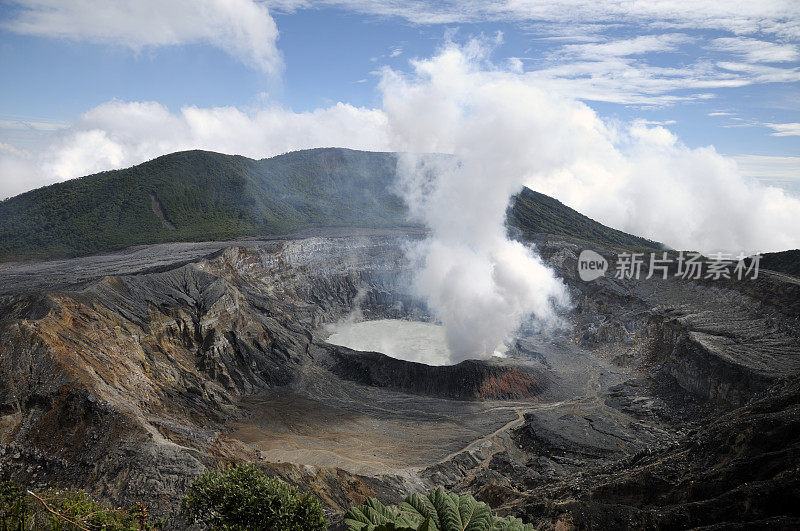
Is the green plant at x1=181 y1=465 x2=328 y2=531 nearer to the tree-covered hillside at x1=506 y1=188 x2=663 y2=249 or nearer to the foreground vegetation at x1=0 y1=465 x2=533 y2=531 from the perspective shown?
the foreground vegetation at x1=0 y1=465 x2=533 y2=531

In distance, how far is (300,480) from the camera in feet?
103

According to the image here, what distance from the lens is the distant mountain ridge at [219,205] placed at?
11006 centimetres

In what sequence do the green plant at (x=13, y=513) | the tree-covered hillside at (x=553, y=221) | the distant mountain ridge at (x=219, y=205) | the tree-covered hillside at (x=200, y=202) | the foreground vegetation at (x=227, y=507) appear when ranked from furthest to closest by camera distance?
1. the tree-covered hillside at (x=553, y=221)
2. the distant mountain ridge at (x=219, y=205)
3. the tree-covered hillside at (x=200, y=202)
4. the foreground vegetation at (x=227, y=507)
5. the green plant at (x=13, y=513)

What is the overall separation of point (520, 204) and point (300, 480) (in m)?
127

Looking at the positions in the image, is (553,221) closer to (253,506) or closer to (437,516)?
(253,506)

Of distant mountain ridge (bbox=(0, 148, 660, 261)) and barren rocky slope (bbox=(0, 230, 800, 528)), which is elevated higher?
distant mountain ridge (bbox=(0, 148, 660, 261))

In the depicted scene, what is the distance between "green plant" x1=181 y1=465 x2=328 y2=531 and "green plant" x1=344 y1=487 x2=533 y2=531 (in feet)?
27.7

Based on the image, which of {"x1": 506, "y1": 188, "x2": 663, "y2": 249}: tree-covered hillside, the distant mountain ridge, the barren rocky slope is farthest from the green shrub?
{"x1": 506, "y1": 188, "x2": 663, "y2": 249}: tree-covered hillside

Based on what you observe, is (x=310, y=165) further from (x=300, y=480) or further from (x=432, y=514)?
(x=432, y=514)

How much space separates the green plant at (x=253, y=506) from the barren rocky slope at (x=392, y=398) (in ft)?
23.2

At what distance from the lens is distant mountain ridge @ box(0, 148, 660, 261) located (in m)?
110

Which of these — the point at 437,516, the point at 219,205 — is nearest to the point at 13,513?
the point at 437,516

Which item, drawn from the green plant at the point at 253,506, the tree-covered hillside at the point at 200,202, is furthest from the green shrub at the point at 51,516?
the tree-covered hillside at the point at 200,202

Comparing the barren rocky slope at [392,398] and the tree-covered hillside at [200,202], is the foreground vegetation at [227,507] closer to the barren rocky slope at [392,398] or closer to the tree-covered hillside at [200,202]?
the barren rocky slope at [392,398]
